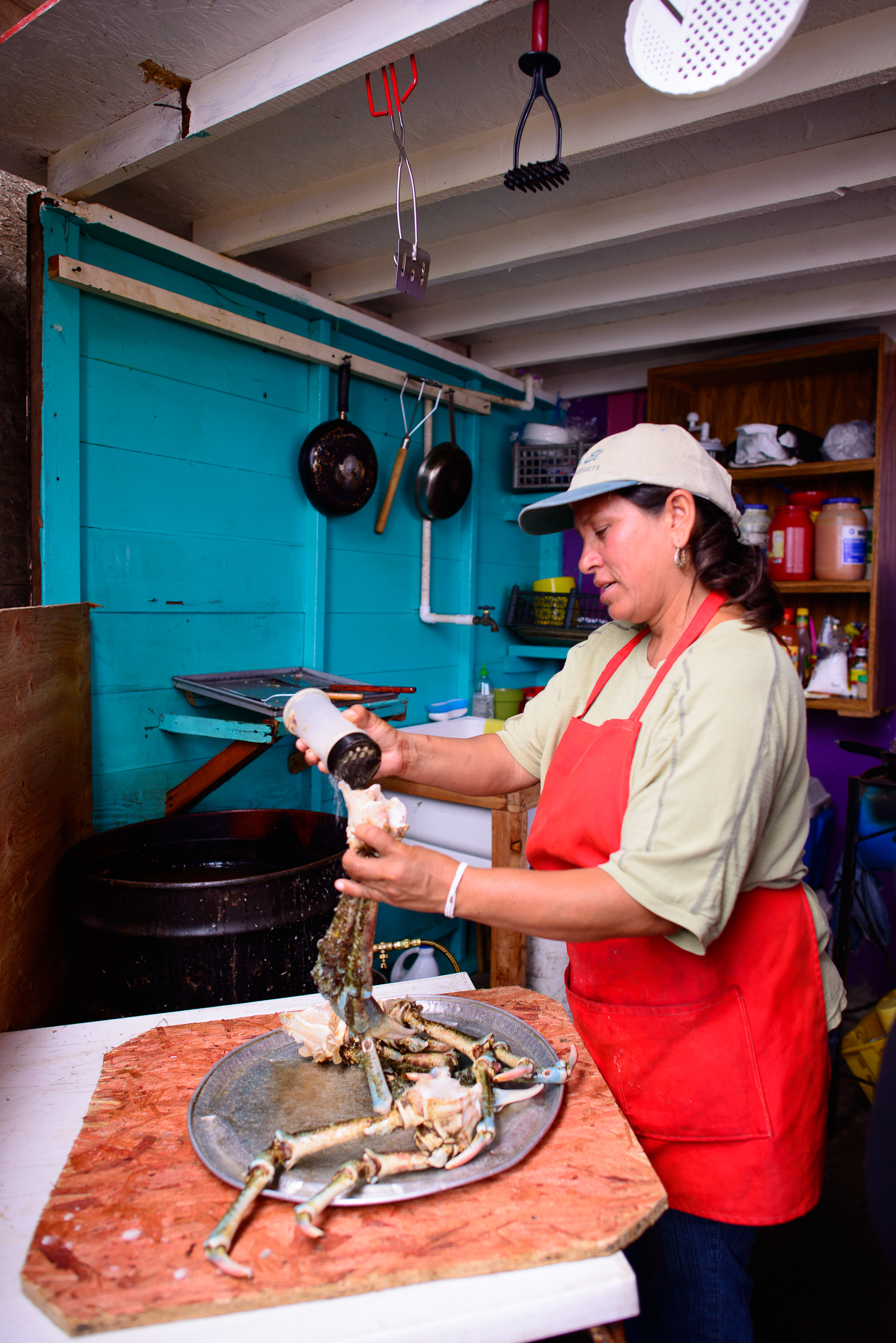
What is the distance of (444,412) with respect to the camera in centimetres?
401

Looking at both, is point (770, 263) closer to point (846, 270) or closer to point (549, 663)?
point (846, 270)

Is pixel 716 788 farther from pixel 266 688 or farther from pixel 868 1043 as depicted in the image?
pixel 868 1043

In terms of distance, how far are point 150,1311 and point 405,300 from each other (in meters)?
3.69

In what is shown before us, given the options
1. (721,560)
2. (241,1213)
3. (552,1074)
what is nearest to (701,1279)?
(552,1074)

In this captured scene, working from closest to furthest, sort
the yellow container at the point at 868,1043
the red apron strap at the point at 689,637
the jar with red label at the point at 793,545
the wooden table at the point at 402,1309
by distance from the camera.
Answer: the wooden table at the point at 402,1309 → the red apron strap at the point at 689,637 → the yellow container at the point at 868,1043 → the jar with red label at the point at 793,545

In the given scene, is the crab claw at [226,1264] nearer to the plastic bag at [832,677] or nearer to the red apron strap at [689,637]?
the red apron strap at [689,637]

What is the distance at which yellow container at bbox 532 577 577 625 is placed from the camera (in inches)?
178

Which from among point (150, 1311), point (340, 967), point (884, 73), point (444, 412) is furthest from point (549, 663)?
point (150, 1311)

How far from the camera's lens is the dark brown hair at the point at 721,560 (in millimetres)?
1462

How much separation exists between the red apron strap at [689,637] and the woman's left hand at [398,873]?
0.50 metres

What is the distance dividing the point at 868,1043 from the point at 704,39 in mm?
3359

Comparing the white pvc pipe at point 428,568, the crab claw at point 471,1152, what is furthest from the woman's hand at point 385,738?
the white pvc pipe at point 428,568

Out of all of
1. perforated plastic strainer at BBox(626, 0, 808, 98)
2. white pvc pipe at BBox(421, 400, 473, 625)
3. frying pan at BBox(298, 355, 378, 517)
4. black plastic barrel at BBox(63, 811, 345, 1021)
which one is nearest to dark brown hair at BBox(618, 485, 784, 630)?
perforated plastic strainer at BBox(626, 0, 808, 98)

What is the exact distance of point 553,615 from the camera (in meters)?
4.56
